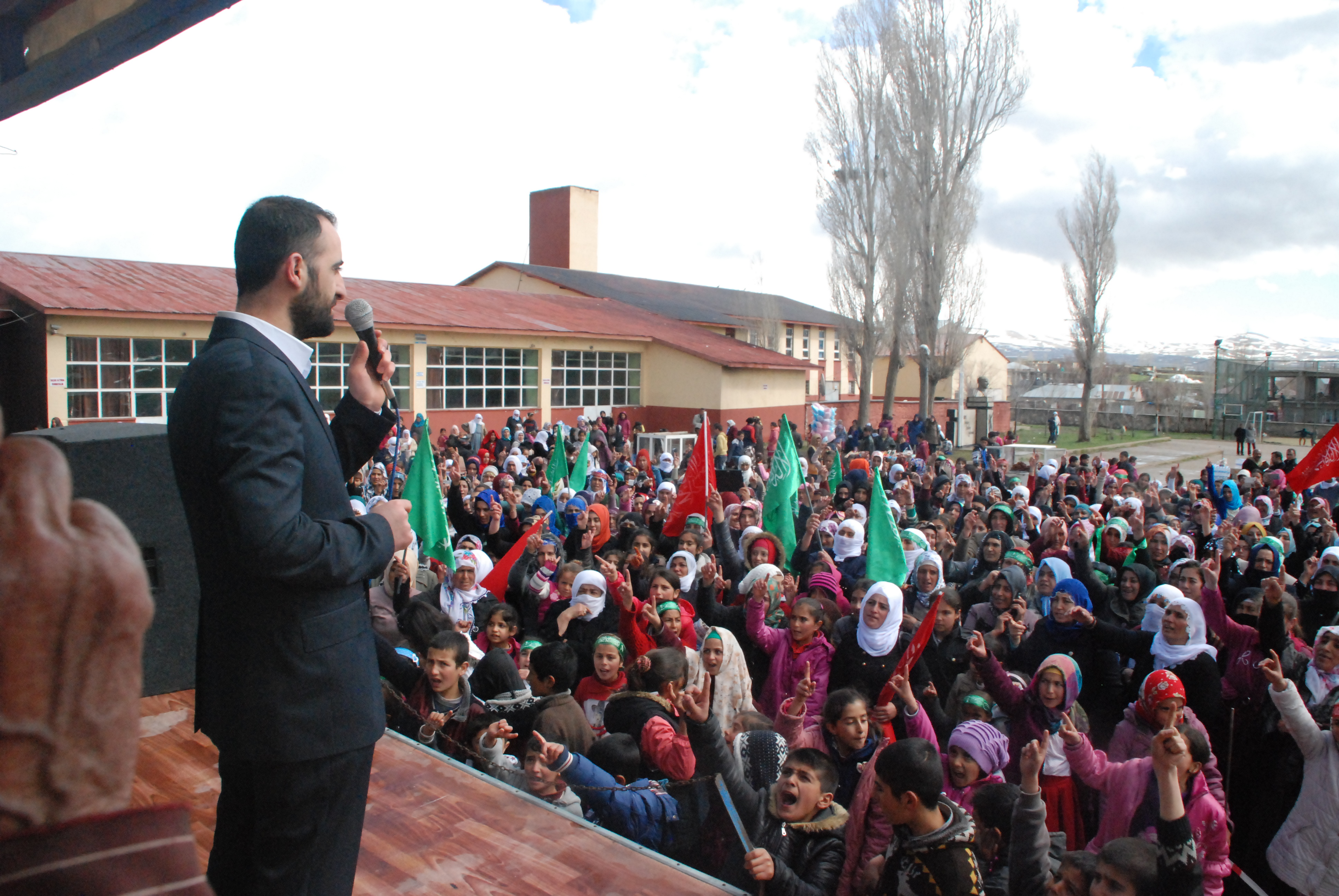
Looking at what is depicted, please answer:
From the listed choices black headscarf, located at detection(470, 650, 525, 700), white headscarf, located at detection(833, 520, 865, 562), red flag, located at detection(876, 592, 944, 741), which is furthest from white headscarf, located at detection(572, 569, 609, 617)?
white headscarf, located at detection(833, 520, 865, 562)

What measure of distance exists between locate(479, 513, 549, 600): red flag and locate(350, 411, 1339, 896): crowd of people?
3cm

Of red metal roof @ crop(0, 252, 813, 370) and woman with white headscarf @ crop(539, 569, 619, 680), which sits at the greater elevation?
red metal roof @ crop(0, 252, 813, 370)

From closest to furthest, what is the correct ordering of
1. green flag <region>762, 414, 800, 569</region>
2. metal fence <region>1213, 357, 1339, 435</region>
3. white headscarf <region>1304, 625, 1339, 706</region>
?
white headscarf <region>1304, 625, 1339, 706</region>, green flag <region>762, 414, 800, 569</region>, metal fence <region>1213, 357, 1339, 435</region>

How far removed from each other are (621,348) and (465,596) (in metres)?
20.9

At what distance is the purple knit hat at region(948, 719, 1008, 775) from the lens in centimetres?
336

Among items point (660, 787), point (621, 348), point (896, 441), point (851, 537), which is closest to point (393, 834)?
point (660, 787)

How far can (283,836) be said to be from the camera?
4.86 ft

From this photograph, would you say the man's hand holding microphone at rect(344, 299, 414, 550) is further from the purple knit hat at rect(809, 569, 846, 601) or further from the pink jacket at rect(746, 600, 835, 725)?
the purple knit hat at rect(809, 569, 846, 601)

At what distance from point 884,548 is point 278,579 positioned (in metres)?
5.13

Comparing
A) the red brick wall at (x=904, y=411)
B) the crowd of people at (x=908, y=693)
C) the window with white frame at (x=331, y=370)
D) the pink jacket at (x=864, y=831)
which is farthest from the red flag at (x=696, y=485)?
the red brick wall at (x=904, y=411)

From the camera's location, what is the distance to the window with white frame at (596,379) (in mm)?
24938

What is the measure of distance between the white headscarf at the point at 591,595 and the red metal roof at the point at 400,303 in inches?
414

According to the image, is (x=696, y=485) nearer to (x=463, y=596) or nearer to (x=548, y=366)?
(x=463, y=596)

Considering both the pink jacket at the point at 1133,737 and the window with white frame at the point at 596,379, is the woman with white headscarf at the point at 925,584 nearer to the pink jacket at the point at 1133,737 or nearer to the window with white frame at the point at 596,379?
the pink jacket at the point at 1133,737
